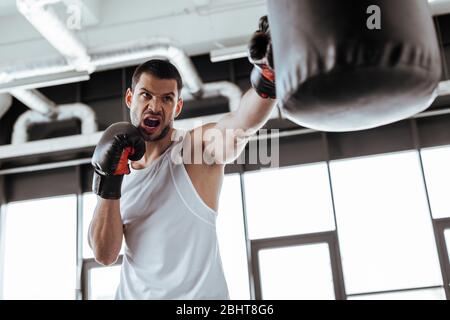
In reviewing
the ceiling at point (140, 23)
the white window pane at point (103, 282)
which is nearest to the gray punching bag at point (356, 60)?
the ceiling at point (140, 23)

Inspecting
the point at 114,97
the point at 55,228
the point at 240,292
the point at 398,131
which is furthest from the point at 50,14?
the point at 398,131

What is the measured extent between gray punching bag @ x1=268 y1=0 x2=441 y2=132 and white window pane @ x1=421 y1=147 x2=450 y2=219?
4.26 metres

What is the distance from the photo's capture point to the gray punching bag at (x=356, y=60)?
1229mm

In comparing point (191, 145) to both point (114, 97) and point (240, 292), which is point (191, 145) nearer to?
point (240, 292)

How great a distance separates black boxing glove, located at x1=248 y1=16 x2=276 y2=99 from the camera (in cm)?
156

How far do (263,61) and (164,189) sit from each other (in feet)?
1.77

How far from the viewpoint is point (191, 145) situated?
188 cm

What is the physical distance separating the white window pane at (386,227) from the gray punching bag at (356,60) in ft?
13.3

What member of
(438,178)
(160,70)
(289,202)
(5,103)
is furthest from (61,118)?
(160,70)

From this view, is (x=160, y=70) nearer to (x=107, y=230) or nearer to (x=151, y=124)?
(x=151, y=124)

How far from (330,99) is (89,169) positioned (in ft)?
16.5

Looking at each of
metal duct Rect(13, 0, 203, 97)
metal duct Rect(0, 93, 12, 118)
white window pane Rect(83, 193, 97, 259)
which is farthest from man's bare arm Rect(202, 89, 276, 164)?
metal duct Rect(0, 93, 12, 118)

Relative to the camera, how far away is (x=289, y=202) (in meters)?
5.47

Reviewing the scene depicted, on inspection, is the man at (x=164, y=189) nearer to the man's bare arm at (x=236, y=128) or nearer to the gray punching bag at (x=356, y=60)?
the man's bare arm at (x=236, y=128)
